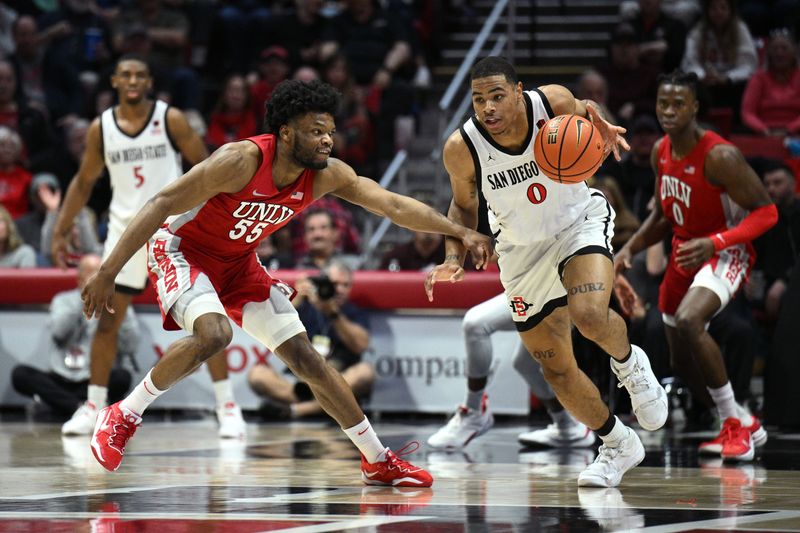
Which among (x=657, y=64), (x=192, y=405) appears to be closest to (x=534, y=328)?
(x=192, y=405)

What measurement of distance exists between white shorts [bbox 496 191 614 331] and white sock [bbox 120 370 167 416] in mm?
1664

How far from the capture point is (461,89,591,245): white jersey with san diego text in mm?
5875

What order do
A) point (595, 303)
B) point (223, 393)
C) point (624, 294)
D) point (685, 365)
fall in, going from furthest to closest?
point (223, 393)
point (685, 365)
point (624, 294)
point (595, 303)

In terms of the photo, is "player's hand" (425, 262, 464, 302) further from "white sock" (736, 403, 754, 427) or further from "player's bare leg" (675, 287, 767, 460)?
"white sock" (736, 403, 754, 427)

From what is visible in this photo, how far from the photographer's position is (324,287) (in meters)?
9.33

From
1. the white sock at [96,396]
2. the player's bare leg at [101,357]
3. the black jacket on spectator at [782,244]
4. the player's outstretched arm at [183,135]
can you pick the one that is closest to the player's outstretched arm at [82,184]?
the player's outstretched arm at [183,135]

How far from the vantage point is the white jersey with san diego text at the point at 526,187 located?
5.88m

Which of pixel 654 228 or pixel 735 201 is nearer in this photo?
pixel 735 201

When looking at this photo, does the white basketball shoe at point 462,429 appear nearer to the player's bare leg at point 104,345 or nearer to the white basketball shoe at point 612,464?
the white basketball shoe at point 612,464

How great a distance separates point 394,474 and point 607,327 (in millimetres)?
1127

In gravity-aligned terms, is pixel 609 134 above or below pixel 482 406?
above

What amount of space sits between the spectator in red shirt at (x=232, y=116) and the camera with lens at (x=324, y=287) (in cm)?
354

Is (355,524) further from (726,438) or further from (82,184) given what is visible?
(82,184)

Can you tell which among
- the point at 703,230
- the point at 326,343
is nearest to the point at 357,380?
the point at 326,343
